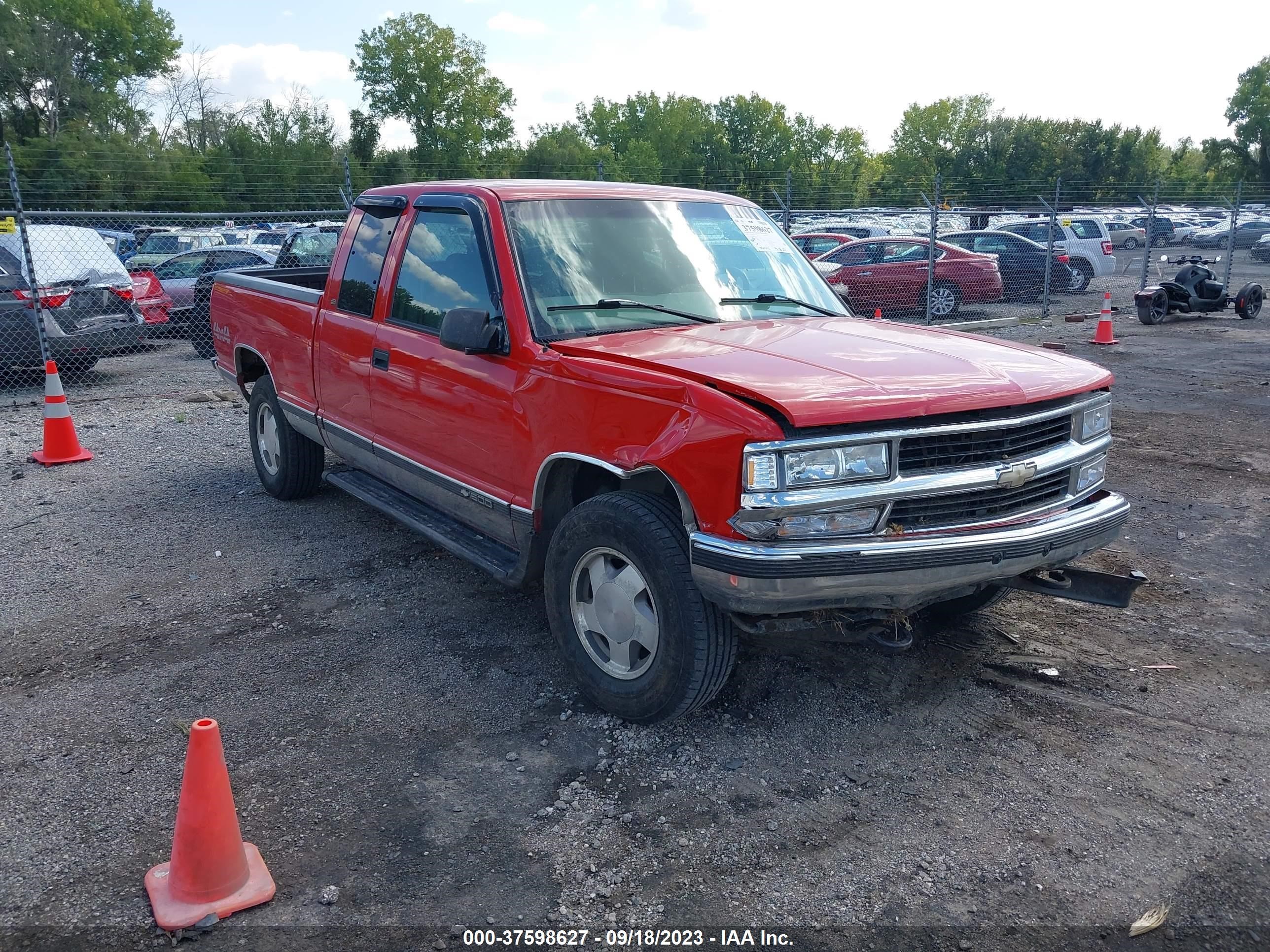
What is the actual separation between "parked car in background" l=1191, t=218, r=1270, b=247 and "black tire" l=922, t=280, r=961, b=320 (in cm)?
2745

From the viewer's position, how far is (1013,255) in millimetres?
19969

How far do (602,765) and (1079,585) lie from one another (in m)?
2.06

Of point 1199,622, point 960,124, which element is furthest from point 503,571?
point 960,124

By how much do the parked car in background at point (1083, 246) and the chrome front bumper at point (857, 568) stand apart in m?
19.9

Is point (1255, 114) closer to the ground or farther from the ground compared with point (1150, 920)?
farther from the ground

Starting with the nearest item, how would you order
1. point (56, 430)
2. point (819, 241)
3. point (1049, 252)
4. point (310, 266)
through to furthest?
point (56, 430), point (310, 266), point (1049, 252), point (819, 241)

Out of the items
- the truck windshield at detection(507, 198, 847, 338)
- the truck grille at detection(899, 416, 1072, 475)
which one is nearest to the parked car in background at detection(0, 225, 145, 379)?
the truck windshield at detection(507, 198, 847, 338)

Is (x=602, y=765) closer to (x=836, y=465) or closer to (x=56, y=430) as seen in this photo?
(x=836, y=465)

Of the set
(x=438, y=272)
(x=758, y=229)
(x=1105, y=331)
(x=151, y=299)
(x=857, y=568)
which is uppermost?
(x=758, y=229)

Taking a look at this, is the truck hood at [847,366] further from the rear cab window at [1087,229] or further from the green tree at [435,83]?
the green tree at [435,83]

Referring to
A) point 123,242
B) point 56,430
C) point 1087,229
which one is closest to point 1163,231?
point 1087,229

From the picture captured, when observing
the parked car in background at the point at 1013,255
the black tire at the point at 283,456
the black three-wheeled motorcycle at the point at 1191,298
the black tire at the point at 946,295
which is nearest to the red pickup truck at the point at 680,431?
the black tire at the point at 283,456

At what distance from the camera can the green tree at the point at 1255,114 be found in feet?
246

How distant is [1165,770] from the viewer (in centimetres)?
353
